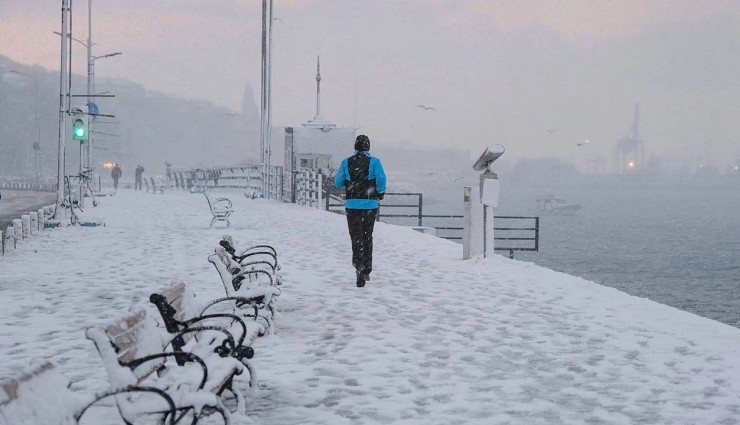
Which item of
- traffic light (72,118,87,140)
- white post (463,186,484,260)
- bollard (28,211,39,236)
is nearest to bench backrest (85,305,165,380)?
white post (463,186,484,260)

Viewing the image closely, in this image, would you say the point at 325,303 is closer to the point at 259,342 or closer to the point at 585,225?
the point at 259,342

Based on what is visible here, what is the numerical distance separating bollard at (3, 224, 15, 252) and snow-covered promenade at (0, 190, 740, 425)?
267 mm

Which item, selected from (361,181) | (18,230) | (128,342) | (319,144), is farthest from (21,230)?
(319,144)

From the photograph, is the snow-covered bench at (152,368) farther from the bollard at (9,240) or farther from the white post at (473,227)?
the bollard at (9,240)

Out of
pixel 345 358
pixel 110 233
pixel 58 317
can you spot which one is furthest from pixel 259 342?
pixel 110 233

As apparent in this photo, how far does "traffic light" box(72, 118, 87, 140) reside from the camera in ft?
74.3

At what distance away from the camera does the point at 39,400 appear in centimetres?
371

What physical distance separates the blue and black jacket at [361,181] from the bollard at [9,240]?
7.84 meters

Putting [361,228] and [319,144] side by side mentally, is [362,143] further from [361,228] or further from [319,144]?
[319,144]

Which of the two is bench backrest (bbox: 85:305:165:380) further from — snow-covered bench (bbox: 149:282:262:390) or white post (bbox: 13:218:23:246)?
white post (bbox: 13:218:23:246)

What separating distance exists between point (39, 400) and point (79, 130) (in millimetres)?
20330

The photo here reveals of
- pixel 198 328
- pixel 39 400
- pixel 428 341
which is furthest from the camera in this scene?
pixel 428 341

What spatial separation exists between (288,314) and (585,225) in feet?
537

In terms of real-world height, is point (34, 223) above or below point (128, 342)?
below
